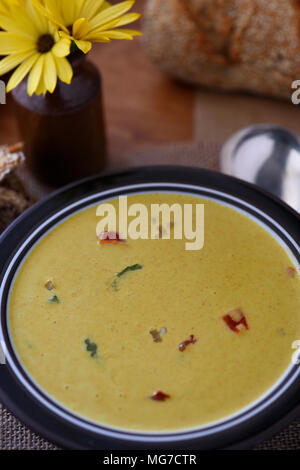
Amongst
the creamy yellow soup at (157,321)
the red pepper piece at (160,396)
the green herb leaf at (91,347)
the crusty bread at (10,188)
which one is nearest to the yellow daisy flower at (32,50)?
→ the crusty bread at (10,188)

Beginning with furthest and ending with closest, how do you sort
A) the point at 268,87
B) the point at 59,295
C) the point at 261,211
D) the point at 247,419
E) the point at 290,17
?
the point at 268,87 → the point at 290,17 → the point at 261,211 → the point at 59,295 → the point at 247,419

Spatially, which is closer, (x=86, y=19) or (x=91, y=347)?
(x=91, y=347)

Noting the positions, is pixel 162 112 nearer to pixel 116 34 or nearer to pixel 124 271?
pixel 116 34

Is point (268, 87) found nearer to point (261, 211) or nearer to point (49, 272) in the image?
point (261, 211)

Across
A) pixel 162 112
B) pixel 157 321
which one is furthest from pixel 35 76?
pixel 162 112

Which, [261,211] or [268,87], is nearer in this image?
[261,211]

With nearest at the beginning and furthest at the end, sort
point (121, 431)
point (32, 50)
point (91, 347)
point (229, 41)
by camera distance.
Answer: point (121, 431), point (91, 347), point (32, 50), point (229, 41)
